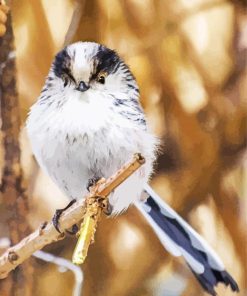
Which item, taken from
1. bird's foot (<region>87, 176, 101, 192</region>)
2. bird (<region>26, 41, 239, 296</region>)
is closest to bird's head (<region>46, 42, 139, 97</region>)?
bird (<region>26, 41, 239, 296</region>)

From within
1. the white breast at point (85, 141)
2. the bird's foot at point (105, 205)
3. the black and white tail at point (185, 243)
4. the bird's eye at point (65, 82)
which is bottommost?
the black and white tail at point (185, 243)

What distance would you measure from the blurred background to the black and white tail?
15 millimetres

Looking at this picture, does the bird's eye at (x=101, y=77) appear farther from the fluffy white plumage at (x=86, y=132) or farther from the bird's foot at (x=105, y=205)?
the bird's foot at (x=105, y=205)

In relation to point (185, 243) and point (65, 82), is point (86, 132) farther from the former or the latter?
point (185, 243)

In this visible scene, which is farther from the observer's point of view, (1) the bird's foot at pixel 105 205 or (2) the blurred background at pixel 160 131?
(2) the blurred background at pixel 160 131

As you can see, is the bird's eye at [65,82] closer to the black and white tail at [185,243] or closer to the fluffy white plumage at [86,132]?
the fluffy white plumage at [86,132]

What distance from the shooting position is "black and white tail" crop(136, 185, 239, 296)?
1.45 metres

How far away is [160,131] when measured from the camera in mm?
1503

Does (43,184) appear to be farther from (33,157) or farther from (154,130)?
(154,130)

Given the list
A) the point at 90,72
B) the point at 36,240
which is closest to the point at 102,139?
the point at 90,72

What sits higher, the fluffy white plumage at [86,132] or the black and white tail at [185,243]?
the fluffy white plumage at [86,132]

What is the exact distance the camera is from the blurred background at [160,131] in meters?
1.47

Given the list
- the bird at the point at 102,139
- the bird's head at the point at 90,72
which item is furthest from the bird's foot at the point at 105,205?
the bird's head at the point at 90,72

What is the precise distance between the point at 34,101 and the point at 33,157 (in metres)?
0.12
